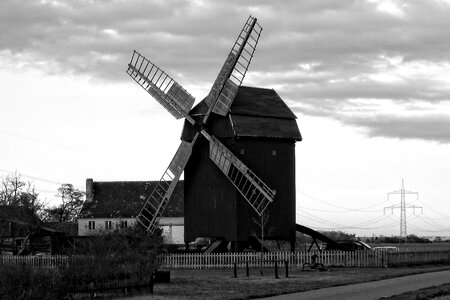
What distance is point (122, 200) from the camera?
96375 mm

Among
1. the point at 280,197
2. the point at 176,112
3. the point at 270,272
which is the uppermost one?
the point at 176,112

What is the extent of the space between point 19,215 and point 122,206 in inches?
705

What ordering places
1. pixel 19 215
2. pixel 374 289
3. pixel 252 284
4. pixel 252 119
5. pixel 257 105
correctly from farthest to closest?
pixel 19 215, pixel 257 105, pixel 252 119, pixel 252 284, pixel 374 289

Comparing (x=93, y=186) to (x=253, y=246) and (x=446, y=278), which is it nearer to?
(x=253, y=246)

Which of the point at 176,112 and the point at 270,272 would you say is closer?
the point at 270,272

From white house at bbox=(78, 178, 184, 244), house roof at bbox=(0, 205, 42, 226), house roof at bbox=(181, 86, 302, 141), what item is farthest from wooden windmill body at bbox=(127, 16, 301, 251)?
white house at bbox=(78, 178, 184, 244)

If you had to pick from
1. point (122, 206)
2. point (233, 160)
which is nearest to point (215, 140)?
point (233, 160)

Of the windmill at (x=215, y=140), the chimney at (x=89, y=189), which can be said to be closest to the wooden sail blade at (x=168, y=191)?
the windmill at (x=215, y=140)

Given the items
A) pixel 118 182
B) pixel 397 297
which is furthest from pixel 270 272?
pixel 118 182

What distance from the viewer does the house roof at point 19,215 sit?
7029cm

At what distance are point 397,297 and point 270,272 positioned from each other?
69.8 ft

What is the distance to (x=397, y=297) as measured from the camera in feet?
89.2

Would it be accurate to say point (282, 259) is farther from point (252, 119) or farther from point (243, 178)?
point (252, 119)

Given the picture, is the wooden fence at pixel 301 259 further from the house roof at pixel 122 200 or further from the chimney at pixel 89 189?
the chimney at pixel 89 189
